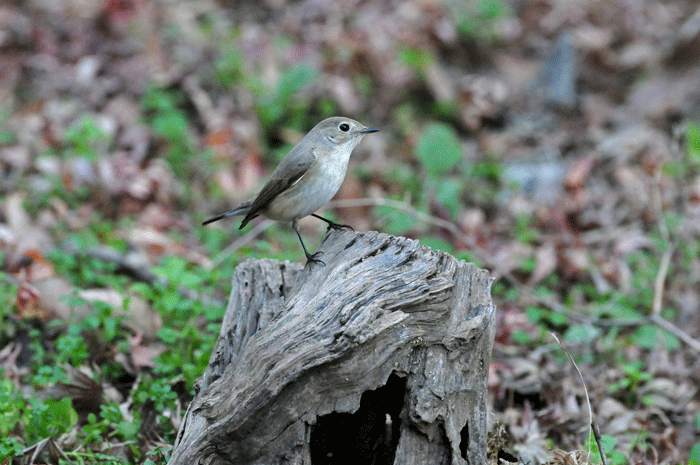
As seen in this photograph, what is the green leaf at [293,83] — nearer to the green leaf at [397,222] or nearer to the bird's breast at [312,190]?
the green leaf at [397,222]

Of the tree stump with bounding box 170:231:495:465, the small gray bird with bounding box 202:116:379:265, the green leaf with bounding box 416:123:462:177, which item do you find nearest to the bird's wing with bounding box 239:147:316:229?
the small gray bird with bounding box 202:116:379:265

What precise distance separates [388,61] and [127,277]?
5.22 meters

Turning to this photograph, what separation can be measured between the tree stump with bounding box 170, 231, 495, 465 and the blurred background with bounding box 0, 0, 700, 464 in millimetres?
541

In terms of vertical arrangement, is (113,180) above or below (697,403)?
above

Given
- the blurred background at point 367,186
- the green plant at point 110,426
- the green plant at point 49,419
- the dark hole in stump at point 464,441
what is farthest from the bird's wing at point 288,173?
the dark hole in stump at point 464,441

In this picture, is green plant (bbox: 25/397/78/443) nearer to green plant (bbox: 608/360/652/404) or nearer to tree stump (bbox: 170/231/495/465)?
tree stump (bbox: 170/231/495/465)

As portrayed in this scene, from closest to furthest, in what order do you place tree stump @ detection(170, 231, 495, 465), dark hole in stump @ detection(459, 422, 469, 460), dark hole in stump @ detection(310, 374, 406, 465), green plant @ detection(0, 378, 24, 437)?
1. tree stump @ detection(170, 231, 495, 465)
2. dark hole in stump @ detection(459, 422, 469, 460)
3. dark hole in stump @ detection(310, 374, 406, 465)
4. green plant @ detection(0, 378, 24, 437)

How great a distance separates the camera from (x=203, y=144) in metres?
8.45

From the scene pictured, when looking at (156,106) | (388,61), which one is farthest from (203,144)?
(388,61)

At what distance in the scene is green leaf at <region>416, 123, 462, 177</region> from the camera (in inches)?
303

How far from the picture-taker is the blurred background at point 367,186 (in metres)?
4.49

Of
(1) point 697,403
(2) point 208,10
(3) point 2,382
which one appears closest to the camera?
(3) point 2,382

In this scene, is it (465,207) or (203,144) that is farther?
(203,144)

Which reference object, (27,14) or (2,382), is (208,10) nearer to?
(27,14)
